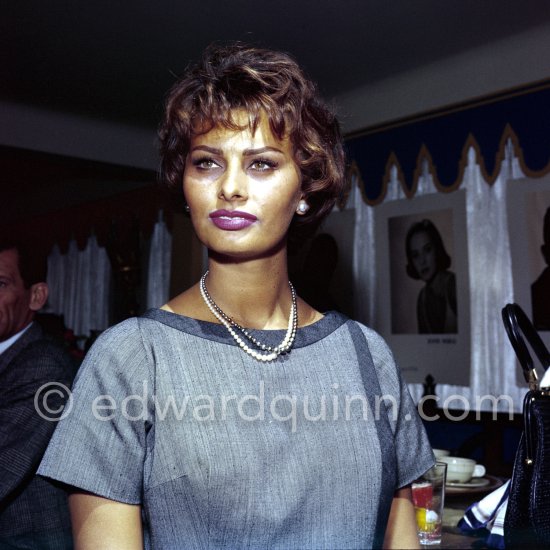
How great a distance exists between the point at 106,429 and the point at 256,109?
0.50 m

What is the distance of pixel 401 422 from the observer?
1.21 meters

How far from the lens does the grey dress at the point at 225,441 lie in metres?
0.98

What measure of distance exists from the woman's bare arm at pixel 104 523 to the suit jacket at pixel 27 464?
0.97m

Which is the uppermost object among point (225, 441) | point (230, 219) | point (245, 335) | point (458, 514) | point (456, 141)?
point (456, 141)

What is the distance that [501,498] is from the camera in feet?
5.08

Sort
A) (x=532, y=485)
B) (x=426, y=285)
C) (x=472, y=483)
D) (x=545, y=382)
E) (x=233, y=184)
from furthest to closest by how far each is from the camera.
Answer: (x=426, y=285) → (x=472, y=483) → (x=545, y=382) → (x=532, y=485) → (x=233, y=184)

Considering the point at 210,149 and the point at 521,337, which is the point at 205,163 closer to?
the point at 210,149

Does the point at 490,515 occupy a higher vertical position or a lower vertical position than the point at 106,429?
lower

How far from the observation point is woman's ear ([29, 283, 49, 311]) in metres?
2.38

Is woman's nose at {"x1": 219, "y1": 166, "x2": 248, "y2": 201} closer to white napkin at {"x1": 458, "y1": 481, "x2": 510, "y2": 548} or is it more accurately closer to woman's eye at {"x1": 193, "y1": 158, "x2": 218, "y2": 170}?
woman's eye at {"x1": 193, "y1": 158, "x2": 218, "y2": 170}

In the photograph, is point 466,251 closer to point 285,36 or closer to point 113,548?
point 285,36

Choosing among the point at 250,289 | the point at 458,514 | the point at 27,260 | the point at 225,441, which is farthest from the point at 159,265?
the point at 225,441

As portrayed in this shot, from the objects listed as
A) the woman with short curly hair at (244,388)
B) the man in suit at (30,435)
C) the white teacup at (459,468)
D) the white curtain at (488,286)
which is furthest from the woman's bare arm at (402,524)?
the white curtain at (488,286)

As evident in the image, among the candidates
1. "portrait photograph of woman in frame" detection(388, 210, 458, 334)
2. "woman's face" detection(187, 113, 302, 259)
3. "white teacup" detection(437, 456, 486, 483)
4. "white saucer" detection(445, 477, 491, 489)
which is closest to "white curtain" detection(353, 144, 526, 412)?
"portrait photograph of woman in frame" detection(388, 210, 458, 334)
